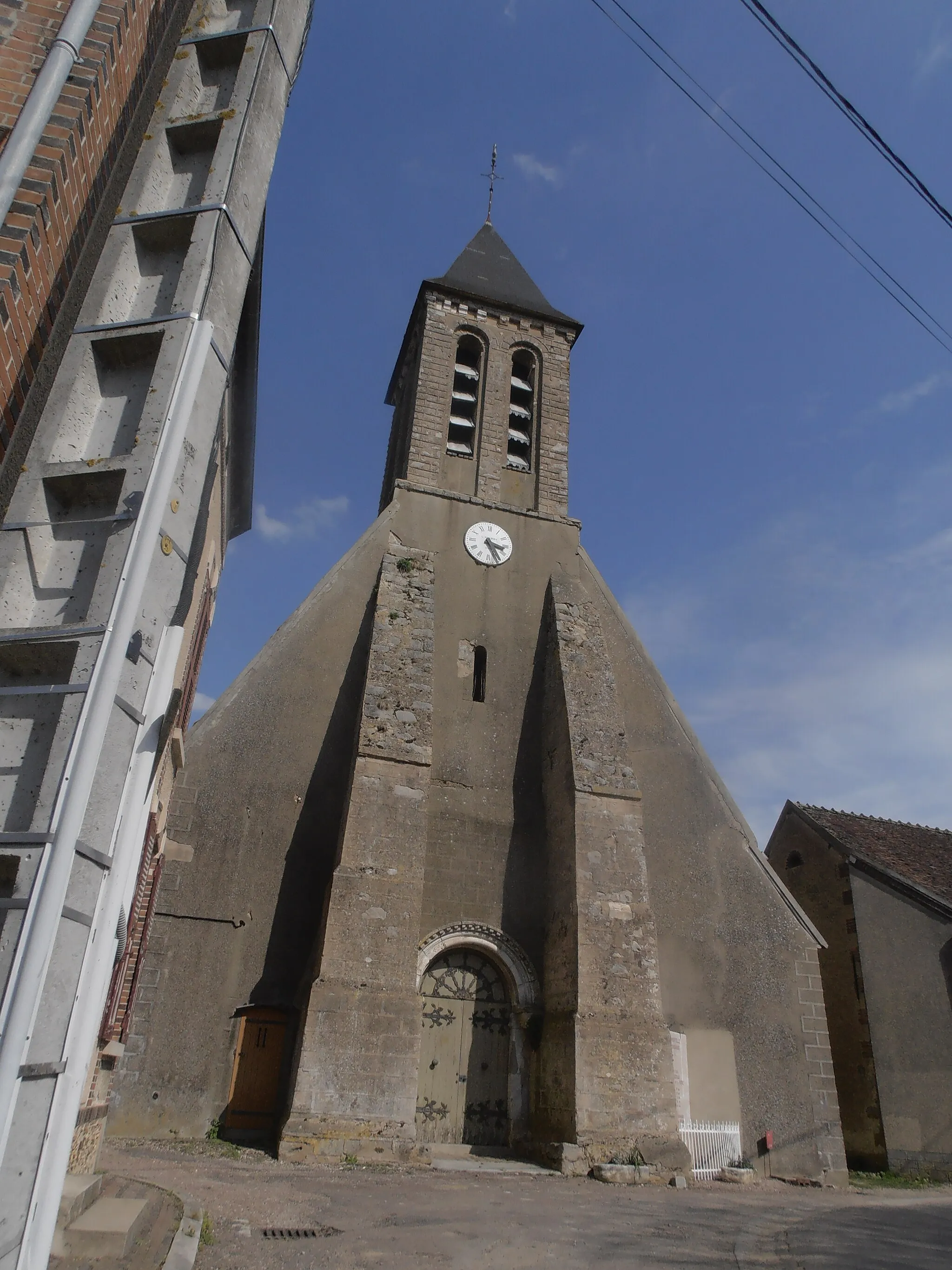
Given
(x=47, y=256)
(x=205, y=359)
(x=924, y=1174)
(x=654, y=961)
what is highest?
(x=47, y=256)

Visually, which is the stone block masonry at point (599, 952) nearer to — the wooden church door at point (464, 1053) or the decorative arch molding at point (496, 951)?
the decorative arch molding at point (496, 951)

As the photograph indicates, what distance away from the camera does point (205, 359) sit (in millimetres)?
2973

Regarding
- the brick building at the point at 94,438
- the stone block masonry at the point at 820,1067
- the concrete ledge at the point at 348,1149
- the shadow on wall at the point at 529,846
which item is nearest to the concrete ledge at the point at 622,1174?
the concrete ledge at the point at 348,1149

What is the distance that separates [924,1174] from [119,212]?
15534 millimetres

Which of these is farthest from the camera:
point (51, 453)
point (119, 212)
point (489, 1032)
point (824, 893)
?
point (824, 893)

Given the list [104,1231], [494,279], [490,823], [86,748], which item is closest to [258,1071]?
[490,823]

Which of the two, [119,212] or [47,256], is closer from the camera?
[47,256]

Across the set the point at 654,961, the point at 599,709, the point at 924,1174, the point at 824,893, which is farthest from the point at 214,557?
the point at 924,1174

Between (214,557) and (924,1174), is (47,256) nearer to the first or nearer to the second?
(214,557)

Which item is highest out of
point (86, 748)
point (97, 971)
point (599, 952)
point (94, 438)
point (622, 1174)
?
point (94, 438)

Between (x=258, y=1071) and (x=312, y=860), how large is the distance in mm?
2464

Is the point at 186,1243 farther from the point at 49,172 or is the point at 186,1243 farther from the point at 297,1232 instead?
the point at 49,172

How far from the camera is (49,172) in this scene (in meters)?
2.87

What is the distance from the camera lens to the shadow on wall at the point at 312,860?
971cm
